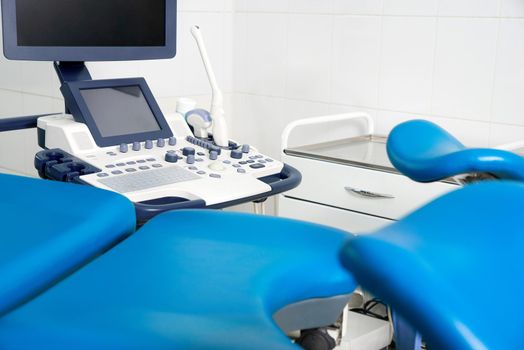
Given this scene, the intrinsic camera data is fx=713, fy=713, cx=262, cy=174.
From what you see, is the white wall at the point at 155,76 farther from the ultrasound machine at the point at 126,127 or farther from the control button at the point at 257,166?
the control button at the point at 257,166

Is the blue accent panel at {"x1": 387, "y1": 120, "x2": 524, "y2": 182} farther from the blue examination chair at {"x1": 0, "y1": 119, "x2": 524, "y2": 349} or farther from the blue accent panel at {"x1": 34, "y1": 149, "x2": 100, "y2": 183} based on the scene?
the blue accent panel at {"x1": 34, "y1": 149, "x2": 100, "y2": 183}

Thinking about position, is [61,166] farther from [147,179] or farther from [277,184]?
[277,184]

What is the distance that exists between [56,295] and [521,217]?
0.38 m

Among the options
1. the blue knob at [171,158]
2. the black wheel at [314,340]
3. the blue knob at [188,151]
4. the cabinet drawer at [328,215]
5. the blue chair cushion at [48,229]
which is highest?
the blue chair cushion at [48,229]

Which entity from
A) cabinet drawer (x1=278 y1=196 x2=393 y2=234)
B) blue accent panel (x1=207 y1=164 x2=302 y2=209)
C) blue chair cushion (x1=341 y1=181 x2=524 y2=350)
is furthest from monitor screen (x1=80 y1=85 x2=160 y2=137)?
blue chair cushion (x1=341 y1=181 x2=524 y2=350)

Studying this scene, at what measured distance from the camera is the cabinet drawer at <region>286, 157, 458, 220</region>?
214 centimetres

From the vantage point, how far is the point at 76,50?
5.90 feet

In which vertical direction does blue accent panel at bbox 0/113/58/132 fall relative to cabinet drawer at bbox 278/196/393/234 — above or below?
above

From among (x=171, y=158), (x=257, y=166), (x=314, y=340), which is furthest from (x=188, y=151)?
(x=314, y=340)

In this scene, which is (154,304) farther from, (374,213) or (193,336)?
(374,213)

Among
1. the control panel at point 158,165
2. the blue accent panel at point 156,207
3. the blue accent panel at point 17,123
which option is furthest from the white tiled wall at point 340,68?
the blue accent panel at point 156,207

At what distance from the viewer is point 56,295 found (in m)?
0.61

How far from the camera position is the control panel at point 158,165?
1623 mm

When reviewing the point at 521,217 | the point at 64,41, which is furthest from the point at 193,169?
the point at 521,217
